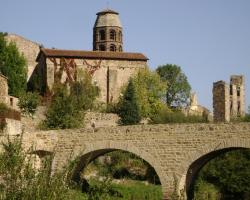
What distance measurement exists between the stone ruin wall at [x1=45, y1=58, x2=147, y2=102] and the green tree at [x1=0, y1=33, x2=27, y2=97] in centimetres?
323

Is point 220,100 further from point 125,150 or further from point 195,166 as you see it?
point 125,150

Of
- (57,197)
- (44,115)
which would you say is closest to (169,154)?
(57,197)

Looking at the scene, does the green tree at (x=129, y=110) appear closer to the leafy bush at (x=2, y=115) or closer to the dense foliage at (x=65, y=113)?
the dense foliage at (x=65, y=113)

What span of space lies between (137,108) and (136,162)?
9.45 m

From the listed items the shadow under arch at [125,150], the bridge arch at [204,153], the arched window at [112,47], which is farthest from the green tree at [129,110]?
the bridge arch at [204,153]

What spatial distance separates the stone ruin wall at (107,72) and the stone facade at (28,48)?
187 inches

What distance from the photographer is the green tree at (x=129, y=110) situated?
134 feet

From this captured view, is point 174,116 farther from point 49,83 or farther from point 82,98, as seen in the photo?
point 49,83

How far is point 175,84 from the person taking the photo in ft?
175

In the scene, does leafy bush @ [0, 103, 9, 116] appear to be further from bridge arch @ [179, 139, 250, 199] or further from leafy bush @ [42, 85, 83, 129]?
bridge arch @ [179, 139, 250, 199]

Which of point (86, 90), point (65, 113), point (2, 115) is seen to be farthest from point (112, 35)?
point (2, 115)

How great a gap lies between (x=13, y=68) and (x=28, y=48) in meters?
10.1

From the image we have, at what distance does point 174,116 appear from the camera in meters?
41.0

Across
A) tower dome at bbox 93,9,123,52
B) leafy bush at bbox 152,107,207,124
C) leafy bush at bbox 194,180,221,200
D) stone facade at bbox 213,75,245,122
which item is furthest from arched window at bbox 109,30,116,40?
leafy bush at bbox 194,180,221,200
